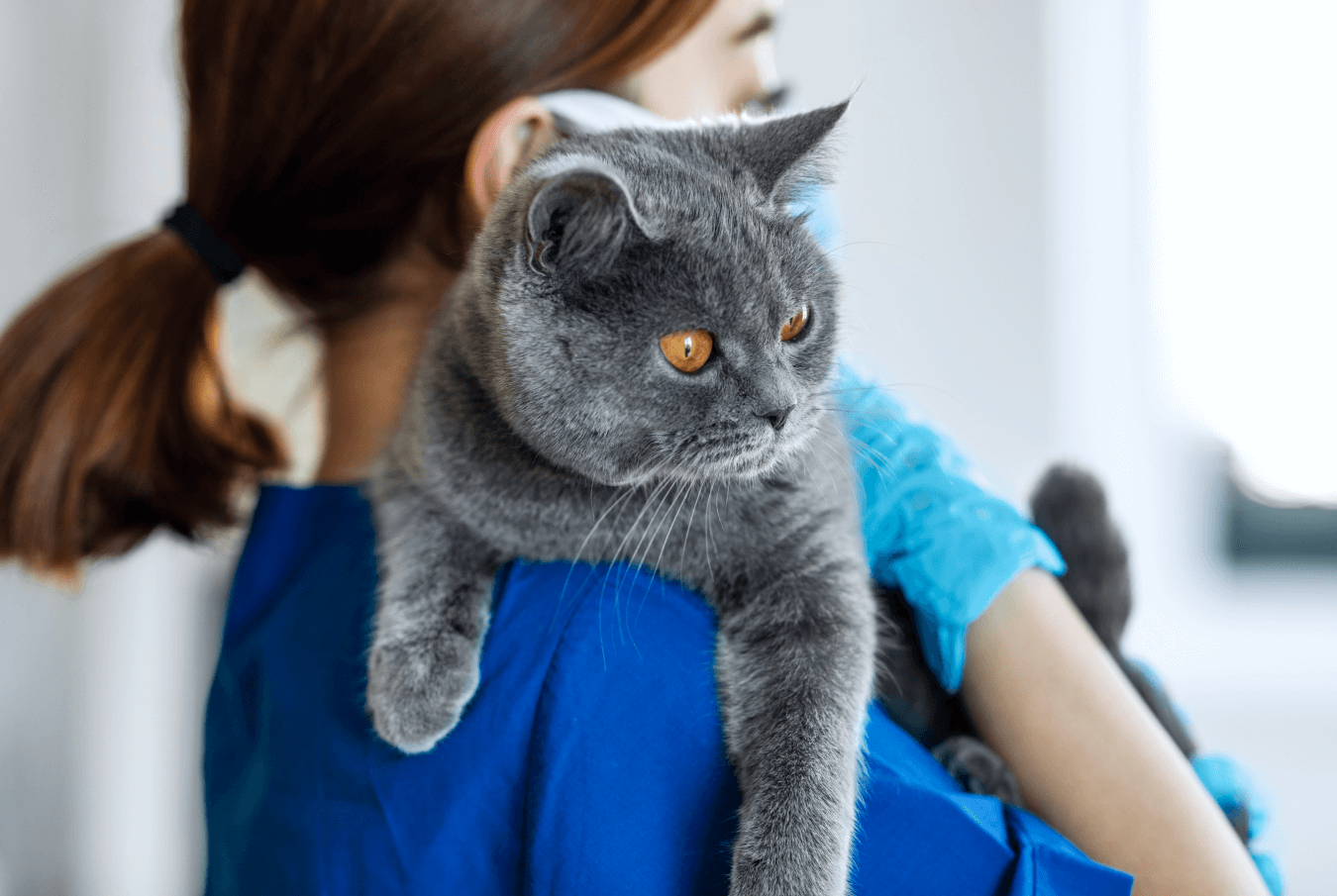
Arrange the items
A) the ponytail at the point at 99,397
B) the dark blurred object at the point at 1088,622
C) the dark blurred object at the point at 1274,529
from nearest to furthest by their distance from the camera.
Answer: the dark blurred object at the point at 1088,622 < the ponytail at the point at 99,397 < the dark blurred object at the point at 1274,529

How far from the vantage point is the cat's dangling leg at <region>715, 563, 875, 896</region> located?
601 mm

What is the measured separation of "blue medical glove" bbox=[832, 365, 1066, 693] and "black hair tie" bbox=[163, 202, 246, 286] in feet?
2.18

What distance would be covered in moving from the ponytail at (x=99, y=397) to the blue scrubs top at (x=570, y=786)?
1.14 ft

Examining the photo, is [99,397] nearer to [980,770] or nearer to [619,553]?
[619,553]

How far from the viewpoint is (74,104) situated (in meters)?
1.70

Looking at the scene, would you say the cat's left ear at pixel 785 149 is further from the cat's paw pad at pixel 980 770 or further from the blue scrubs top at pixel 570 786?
the cat's paw pad at pixel 980 770

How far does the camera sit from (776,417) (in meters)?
0.65

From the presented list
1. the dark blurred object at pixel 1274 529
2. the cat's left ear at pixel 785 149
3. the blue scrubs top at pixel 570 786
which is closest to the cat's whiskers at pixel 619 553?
the blue scrubs top at pixel 570 786

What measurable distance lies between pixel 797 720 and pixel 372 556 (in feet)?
1.41

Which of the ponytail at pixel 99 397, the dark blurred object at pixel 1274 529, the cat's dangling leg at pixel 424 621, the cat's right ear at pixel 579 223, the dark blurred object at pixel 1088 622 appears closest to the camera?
the cat's right ear at pixel 579 223

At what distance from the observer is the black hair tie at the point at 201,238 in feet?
3.00

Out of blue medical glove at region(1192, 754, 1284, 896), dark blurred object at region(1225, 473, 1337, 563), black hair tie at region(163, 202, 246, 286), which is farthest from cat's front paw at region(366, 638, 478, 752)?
dark blurred object at region(1225, 473, 1337, 563)

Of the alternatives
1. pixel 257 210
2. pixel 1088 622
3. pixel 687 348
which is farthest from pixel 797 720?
pixel 257 210

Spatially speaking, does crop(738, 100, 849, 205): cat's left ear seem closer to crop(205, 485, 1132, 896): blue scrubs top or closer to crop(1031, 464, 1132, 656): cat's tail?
crop(205, 485, 1132, 896): blue scrubs top
